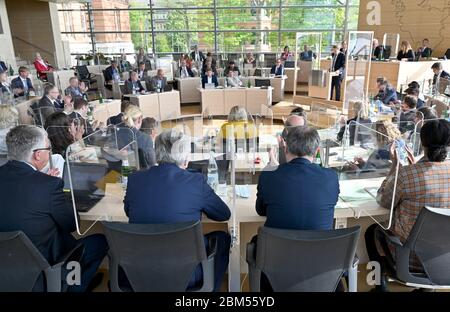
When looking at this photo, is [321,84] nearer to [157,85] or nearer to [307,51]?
[157,85]

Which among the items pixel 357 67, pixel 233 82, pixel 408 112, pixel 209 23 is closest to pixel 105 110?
pixel 233 82

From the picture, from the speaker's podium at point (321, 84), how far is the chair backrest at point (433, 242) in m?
7.61

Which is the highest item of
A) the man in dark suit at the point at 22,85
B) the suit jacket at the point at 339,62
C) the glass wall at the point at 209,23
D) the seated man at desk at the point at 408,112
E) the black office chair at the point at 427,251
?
the glass wall at the point at 209,23

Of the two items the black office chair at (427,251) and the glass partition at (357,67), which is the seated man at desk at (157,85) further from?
the black office chair at (427,251)

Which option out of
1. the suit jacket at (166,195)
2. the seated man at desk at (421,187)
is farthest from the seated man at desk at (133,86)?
the seated man at desk at (421,187)

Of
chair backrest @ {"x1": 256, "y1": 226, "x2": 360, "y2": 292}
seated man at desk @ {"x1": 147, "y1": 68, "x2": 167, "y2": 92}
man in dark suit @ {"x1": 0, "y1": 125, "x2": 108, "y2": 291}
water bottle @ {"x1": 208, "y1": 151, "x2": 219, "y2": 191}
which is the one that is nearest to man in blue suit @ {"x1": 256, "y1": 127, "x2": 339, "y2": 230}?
chair backrest @ {"x1": 256, "y1": 226, "x2": 360, "y2": 292}

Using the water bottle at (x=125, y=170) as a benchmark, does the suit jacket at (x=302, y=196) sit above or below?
above

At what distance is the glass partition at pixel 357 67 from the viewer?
8555 millimetres

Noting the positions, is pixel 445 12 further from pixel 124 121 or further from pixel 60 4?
pixel 60 4

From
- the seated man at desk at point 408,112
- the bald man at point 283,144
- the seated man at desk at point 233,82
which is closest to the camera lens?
the bald man at point 283,144

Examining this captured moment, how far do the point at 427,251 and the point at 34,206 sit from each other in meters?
2.04

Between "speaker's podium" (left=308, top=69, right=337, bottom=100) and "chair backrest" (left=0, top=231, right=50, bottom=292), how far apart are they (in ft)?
27.4

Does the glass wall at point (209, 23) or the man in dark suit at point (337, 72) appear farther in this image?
the glass wall at point (209, 23)

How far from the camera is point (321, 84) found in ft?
30.5
